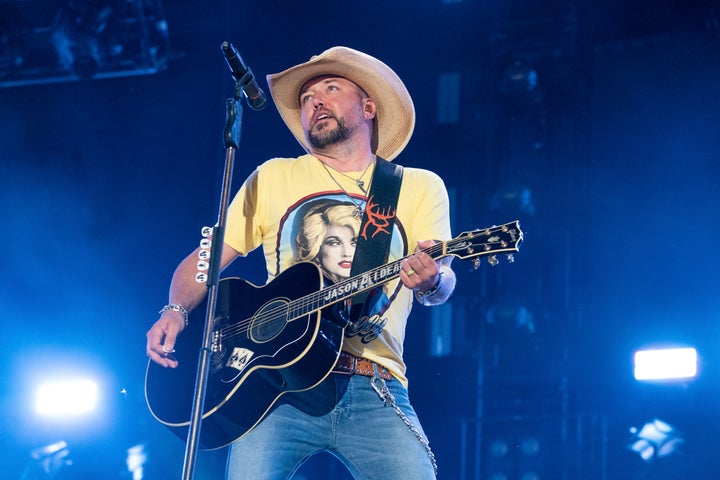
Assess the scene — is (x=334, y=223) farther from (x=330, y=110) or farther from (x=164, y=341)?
(x=164, y=341)

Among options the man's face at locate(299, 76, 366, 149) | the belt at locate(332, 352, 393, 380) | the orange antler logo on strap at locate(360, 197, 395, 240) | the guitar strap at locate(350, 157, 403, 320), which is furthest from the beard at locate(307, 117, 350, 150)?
the belt at locate(332, 352, 393, 380)

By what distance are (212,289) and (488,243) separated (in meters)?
1.05

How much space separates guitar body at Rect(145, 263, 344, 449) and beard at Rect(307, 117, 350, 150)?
30.2 inches

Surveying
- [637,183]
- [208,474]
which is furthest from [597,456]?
[208,474]

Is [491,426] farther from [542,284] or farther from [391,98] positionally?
[391,98]

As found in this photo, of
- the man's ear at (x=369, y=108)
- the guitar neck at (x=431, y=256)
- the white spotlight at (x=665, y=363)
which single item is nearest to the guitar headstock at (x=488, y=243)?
the guitar neck at (x=431, y=256)

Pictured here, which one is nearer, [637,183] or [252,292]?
[252,292]

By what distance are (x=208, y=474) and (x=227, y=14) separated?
3.58m

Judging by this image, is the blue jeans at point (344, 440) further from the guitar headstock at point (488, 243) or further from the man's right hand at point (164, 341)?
the guitar headstock at point (488, 243)

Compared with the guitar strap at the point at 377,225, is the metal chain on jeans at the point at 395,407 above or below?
below

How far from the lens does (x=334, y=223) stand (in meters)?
3.71

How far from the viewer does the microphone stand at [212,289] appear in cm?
287

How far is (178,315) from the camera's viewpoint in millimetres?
3568

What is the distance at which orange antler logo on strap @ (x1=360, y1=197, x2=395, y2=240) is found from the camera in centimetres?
365
